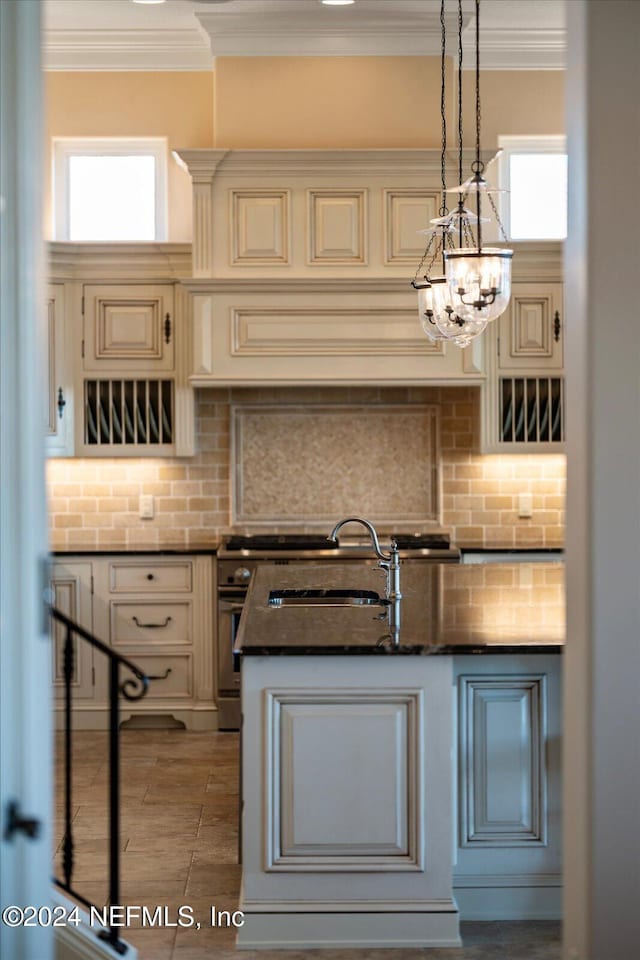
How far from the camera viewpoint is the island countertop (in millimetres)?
3520

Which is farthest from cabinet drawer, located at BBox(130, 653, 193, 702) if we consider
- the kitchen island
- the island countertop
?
the kitchen island

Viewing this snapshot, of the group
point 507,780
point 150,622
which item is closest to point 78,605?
point 150,622

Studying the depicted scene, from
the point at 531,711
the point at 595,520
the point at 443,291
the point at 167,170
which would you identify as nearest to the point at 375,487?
the point at 167,170

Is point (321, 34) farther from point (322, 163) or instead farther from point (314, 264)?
point (314, 264)

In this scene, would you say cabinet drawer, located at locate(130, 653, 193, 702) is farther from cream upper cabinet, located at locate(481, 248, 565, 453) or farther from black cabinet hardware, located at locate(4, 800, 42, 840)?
black cabinet hardware, located at locate(4, 800, 42, 840)

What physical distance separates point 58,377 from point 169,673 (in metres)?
1.67

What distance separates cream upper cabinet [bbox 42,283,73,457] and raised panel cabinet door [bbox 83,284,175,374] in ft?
0.38

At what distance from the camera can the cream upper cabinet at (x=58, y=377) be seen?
20.4 feet

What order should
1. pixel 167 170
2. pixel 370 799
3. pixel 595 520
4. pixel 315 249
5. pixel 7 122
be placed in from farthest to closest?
pixel 167 170 → pixel 315 249 → pixel 370 799 → pixel 595 520 → pixel 7 122

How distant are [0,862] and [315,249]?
466 cm

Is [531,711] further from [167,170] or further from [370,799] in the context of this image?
[167,170]

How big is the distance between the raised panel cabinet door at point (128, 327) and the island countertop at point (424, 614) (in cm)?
158

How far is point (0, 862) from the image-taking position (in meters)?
1.88

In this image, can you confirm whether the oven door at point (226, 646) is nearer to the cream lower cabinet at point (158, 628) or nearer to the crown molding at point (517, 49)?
the cream lower cabinet at point (158, 628)
